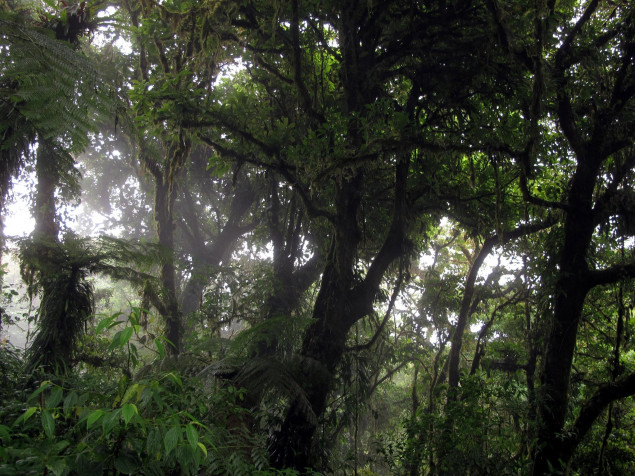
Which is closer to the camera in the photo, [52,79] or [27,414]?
[27,414]

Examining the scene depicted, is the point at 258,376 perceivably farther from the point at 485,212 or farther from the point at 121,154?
the point at 121,154

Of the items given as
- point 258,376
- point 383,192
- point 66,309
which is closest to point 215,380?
point 258,376

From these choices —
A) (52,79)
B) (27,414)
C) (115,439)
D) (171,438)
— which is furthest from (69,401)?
(52,79)

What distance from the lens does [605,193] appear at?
497 centimetres

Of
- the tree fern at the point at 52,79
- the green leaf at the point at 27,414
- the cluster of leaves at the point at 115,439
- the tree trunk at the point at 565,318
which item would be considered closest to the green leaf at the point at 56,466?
the cluster of leaves at the point at 115,439

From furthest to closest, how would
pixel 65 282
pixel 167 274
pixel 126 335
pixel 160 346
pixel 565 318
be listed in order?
pixel 167 274
pixel 65 282
pixel 565 318
pixel 160 346
pixel 126 335

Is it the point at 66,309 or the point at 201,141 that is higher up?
the point at 201,141

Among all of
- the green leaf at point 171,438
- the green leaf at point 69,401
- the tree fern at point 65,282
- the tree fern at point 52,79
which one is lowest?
the green leaf at point 171,438

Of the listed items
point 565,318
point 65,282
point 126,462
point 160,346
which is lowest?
point 126,462

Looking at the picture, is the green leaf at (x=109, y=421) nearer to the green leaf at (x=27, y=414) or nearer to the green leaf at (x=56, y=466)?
the green leaf at (x=56, y=466)

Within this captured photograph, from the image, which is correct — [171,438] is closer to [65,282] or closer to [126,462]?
[126,462]

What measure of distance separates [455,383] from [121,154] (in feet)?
51.8

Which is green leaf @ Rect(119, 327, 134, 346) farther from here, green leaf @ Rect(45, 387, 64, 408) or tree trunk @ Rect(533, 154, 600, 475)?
tree trunk @ Rect(533, 154, 600, 475)

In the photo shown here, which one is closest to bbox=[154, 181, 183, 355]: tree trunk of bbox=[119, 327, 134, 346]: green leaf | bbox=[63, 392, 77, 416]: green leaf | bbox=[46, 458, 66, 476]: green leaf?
bbox=[63, 392, 77, 416]: green leaf
